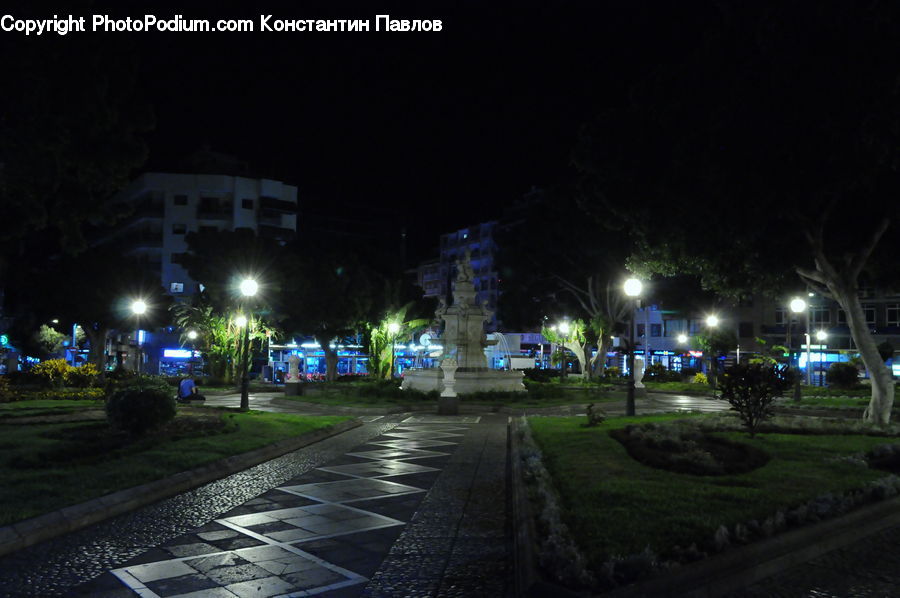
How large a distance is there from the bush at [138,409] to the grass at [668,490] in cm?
741

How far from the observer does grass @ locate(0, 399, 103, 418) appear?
55.3 ft

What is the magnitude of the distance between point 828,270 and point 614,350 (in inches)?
2166

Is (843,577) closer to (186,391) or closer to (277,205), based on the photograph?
(186,391)

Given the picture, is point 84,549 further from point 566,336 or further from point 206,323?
point 566,336

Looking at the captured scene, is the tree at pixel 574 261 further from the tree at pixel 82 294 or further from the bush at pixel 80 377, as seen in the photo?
the bush at pixel 80 377

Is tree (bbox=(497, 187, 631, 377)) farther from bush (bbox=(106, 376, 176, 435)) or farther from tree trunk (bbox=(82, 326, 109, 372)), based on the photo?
bush (bbox=(106, 376, 176, 435))

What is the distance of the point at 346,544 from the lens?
6766mm

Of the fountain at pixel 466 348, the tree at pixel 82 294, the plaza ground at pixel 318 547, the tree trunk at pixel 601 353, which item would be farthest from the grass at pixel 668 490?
the tree at pixel 82 294

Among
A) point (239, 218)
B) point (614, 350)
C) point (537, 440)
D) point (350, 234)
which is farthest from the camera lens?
point (350, 234)

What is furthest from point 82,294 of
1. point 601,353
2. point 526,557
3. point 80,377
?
point 526,557

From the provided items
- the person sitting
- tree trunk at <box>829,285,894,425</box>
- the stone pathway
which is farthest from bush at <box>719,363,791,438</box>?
the person sitting

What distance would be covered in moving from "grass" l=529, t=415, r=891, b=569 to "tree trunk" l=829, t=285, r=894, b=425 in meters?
4.56

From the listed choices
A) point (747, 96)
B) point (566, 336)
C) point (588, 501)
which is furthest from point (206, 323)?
point (588, 501)

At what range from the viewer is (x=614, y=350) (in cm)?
7156
